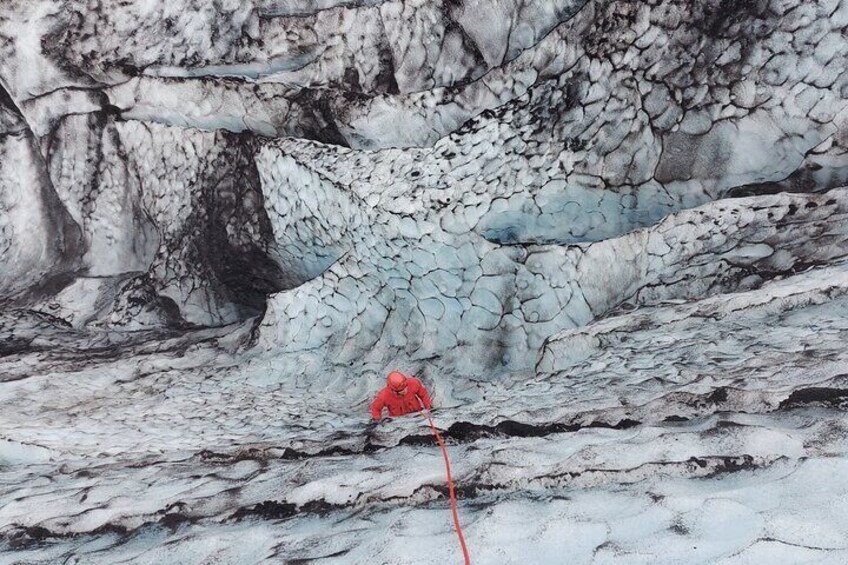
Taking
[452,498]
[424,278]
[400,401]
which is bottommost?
[452,498]

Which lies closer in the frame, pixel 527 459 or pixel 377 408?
pixel 527 459

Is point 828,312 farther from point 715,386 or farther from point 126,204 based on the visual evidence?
point 126,204

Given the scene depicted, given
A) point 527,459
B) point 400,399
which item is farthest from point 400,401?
point 527,459

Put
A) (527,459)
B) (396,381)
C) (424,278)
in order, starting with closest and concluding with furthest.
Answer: (527,459) → (396,381) → (424,278)

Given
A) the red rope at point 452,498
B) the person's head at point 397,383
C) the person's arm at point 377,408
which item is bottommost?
the red rope at point 452,498

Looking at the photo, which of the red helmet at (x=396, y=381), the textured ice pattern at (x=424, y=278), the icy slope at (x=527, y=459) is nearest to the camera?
the icy slope at (x=527, y=459)

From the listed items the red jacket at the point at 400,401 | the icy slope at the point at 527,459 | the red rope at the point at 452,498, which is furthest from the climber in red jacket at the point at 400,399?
the red rope at the point at 452,498

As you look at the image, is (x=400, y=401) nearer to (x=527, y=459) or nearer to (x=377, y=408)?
(x=377, y=408)

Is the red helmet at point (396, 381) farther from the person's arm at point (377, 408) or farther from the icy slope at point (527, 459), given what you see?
the icy slope at point (527, 459)

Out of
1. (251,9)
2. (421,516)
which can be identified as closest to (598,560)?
(421,516)
